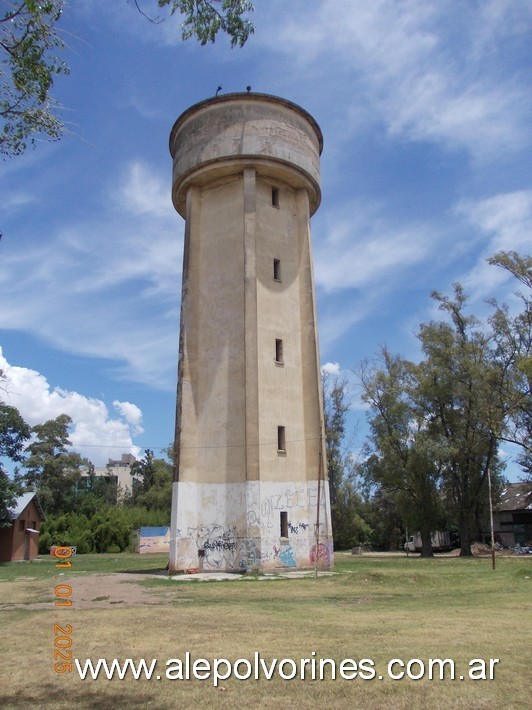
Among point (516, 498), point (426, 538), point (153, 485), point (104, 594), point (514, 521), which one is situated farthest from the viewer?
point (153, 485)

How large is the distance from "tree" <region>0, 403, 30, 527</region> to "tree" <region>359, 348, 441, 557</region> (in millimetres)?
23031

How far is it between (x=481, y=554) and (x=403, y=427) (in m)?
10.4

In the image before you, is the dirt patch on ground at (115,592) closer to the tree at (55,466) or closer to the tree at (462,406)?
the tree at (462,406)

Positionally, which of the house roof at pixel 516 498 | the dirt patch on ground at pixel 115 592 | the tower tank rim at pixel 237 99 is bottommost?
the dirt patch on ground at pixel 115 592

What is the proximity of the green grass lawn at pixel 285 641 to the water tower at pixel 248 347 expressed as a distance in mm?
5410

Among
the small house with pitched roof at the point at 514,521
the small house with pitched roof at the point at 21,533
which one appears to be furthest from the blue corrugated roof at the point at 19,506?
the small house with pitched roof at the point at 514,521

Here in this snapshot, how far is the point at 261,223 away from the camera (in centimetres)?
2455

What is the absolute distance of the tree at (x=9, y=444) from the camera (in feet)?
104

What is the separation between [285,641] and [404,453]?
3276 centimetres

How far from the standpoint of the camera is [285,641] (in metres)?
8.16

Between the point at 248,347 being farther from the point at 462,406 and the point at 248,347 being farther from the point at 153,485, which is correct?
the point at 153,485

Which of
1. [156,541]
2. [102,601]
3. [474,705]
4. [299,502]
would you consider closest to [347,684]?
[474,705]

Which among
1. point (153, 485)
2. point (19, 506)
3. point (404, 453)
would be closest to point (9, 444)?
point (19, 506)
